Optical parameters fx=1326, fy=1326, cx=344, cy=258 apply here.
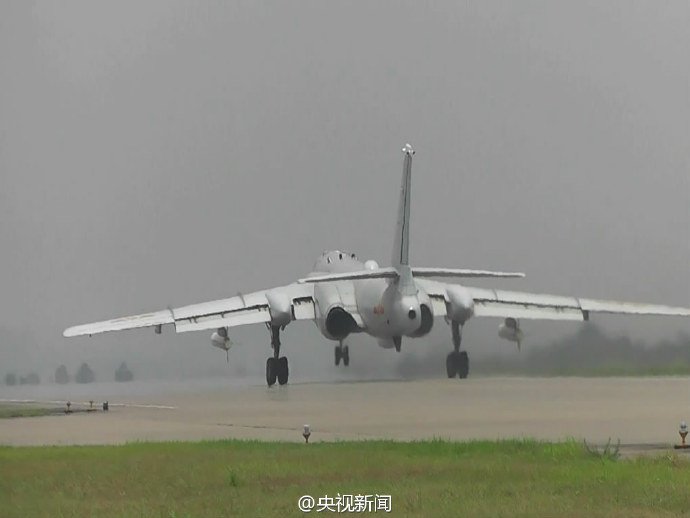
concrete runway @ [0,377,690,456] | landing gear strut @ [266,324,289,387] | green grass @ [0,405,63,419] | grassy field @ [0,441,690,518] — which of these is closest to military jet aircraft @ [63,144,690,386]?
landing gear strut @ [266,324,289,387]

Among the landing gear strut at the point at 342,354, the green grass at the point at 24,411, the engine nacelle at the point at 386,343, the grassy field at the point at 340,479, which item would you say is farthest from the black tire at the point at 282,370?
the grassy field at the point at 340,479

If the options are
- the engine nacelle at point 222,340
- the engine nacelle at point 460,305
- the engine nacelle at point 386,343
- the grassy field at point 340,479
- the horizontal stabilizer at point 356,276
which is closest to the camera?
the grassy field at point 340,479

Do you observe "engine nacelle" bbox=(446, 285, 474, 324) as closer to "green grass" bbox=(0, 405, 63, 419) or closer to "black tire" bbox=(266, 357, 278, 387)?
"black tire" bbox=(266, 357, 278, 387)

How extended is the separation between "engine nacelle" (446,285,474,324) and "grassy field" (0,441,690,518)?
29.7 metres

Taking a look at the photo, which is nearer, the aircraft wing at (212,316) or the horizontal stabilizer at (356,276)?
the horizontal stabilizer at (356,276)

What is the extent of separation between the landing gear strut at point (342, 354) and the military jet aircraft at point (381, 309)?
0.05 metres

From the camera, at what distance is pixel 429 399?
4097 centimetres

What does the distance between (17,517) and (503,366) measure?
37925mm

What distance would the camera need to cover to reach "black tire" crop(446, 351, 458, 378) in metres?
54.8

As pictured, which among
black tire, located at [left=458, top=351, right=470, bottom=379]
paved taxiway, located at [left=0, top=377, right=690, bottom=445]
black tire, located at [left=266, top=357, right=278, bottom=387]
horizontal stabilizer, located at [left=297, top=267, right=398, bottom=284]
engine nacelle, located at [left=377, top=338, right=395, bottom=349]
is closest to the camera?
paved taxiway, located at [left=0, top=377, right=690, bottom=445]

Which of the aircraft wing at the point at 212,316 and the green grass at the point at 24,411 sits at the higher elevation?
the aircraft wing at the point at 212,316

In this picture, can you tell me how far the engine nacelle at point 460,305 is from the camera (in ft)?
177

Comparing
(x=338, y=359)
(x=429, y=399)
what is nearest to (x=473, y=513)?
(x=429, y=399)

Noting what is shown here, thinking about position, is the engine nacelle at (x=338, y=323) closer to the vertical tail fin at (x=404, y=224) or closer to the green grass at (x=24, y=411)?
the vertical tail fin at (x=404, y=224)
